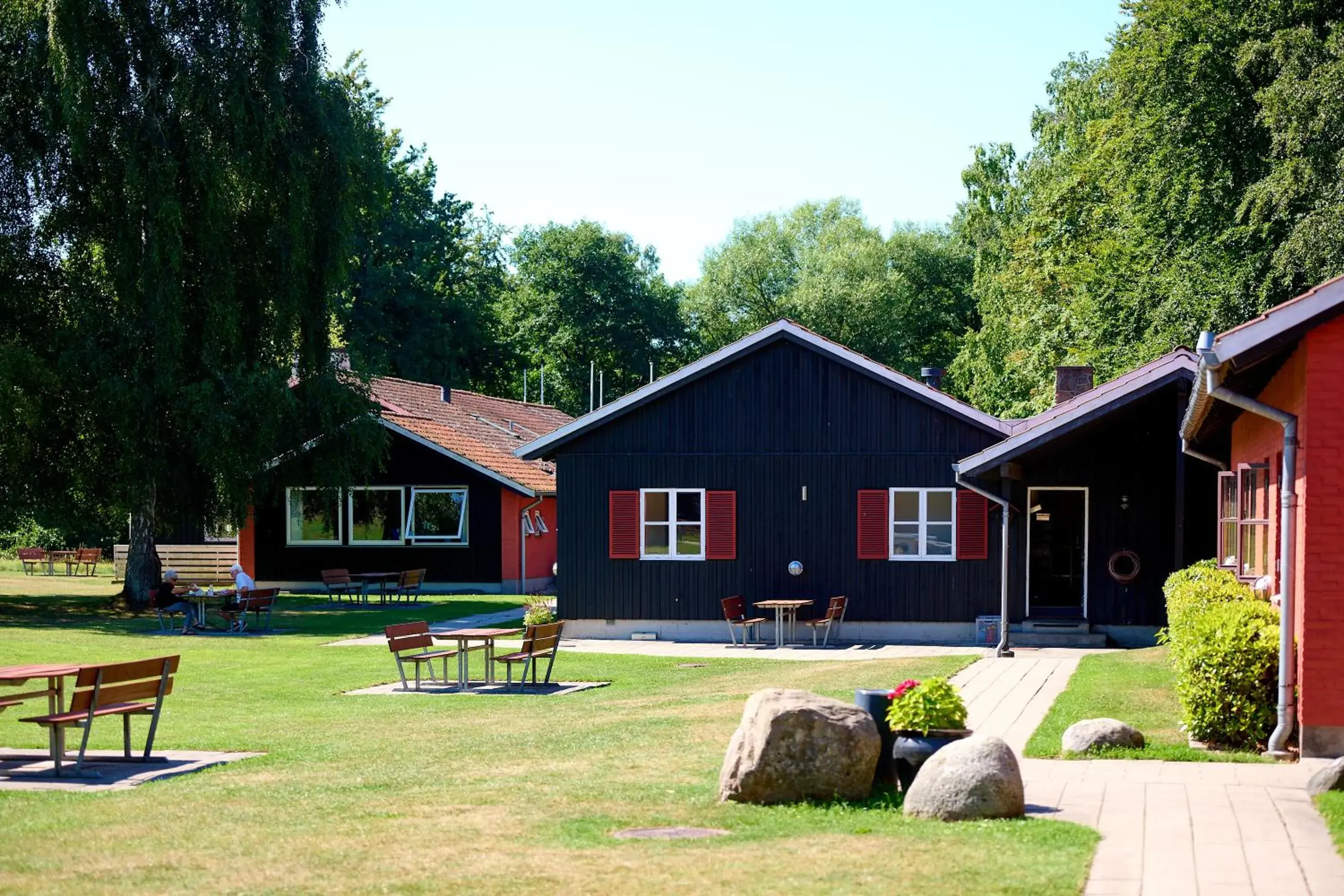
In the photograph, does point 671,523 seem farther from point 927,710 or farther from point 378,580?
point 927,710

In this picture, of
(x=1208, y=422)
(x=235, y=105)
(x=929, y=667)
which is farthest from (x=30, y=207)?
(x=1208, y=422)

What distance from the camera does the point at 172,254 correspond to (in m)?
29.9

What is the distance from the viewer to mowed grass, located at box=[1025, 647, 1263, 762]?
1207cm

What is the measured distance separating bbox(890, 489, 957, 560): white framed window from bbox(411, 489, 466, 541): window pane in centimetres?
1427

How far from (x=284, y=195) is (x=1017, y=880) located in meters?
27.1

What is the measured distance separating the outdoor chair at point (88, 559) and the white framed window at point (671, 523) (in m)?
24.6

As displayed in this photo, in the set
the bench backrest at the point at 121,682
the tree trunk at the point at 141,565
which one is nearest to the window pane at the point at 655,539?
the tree trunk at the point at 141,565

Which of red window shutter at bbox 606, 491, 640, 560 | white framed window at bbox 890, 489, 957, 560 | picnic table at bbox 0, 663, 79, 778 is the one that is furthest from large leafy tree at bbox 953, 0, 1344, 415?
picnic table at bbox 0, 663, 79, 778

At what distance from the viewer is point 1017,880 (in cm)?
766

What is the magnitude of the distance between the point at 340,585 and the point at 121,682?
22.0 m

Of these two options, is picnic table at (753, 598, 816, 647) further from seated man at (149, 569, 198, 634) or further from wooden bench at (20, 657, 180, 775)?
wooden bench at (20, 657, 180, 775)

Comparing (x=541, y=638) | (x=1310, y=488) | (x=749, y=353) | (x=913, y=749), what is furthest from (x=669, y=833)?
(x=749, y=353)

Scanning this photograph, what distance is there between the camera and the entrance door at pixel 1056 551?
2544cm

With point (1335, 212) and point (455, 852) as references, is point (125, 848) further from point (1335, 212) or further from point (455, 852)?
point (1335, 212)
